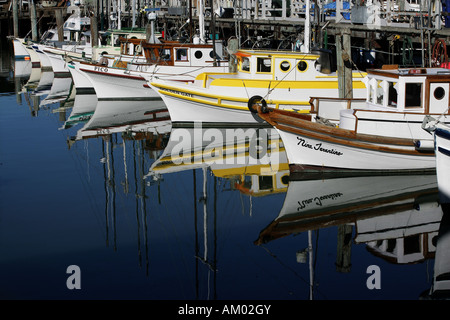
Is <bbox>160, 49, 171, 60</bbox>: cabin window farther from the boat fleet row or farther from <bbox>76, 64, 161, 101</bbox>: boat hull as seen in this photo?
<bbox>76, 64, 161, 101</bbox>: boat hull

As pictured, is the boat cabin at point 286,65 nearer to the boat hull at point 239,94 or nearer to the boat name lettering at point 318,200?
the boat hull at point 239,94

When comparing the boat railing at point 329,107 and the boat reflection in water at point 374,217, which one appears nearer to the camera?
the boat reflection in water at point 374,217

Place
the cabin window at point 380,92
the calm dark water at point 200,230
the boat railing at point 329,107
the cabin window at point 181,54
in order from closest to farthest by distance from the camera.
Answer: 1. the calm dark water at point 200,230
2. the cabin window at point 380,92
3. the boat railing at point 329,107
4. the cabin window at point 181,54

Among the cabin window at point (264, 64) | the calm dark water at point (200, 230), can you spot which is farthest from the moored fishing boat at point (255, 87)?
the calm dark water at point (200, 230)

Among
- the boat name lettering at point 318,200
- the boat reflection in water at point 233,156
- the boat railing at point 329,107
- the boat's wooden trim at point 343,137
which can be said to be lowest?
the boat name lettering at point 318,200

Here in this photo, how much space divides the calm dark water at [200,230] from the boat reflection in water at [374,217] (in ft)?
0.13

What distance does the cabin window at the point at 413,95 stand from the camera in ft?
54.8

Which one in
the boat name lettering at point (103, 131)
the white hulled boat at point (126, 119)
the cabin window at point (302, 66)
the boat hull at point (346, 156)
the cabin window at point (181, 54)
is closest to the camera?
the boat hull at point (346, 156)

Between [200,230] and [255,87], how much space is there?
10505 millimetres

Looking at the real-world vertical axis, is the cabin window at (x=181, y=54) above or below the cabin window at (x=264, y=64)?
above

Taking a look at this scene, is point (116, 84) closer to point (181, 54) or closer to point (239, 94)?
point (181, 54)

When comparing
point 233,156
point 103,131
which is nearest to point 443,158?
point 233,156

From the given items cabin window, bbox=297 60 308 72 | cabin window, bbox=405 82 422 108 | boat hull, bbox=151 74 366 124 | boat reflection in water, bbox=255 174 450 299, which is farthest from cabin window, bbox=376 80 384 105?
cabin window, bbox=297 60 308 72

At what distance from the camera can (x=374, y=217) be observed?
47.4 feet
